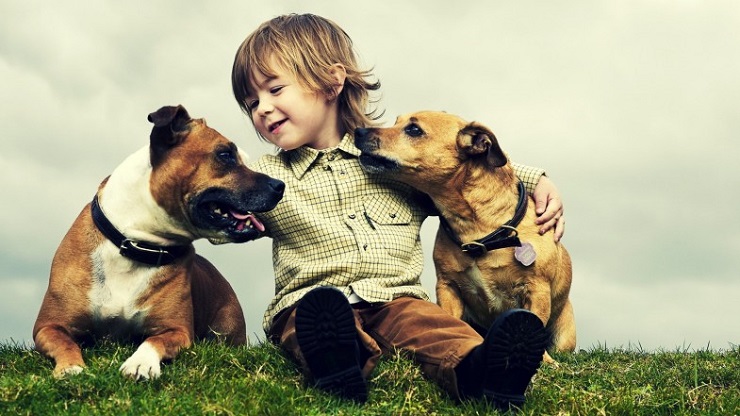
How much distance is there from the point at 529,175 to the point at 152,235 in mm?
3114

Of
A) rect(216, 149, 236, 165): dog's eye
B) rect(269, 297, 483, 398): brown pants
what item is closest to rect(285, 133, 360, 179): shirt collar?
rect(216, 149, 236, 165): dog's eye

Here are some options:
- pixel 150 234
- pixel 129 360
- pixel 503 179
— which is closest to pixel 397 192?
pixel 503 179

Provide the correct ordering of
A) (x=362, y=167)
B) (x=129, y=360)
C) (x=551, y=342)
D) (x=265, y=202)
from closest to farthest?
(x=129, y=360) < (x=265, y=202) < (x=362, y=167) < (x=551, y=342)

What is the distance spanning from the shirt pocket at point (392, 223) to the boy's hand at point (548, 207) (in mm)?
979

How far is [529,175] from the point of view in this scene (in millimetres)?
7039

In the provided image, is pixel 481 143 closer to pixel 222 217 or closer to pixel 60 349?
pixel 222 217

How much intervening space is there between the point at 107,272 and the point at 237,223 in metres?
0.91

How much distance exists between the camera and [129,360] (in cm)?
513

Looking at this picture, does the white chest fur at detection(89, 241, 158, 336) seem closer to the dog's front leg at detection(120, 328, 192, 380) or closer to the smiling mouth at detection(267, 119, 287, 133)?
the dog's front leg at detection(120, 328, 192, 380)

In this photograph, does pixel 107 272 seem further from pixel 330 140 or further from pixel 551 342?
pixel 551 342

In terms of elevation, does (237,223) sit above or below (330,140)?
below

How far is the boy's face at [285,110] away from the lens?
259 inches

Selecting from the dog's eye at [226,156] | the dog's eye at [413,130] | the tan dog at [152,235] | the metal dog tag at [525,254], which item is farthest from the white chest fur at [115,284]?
the metal dog tag at [525,254]

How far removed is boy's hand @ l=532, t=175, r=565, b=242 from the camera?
21.8ft
